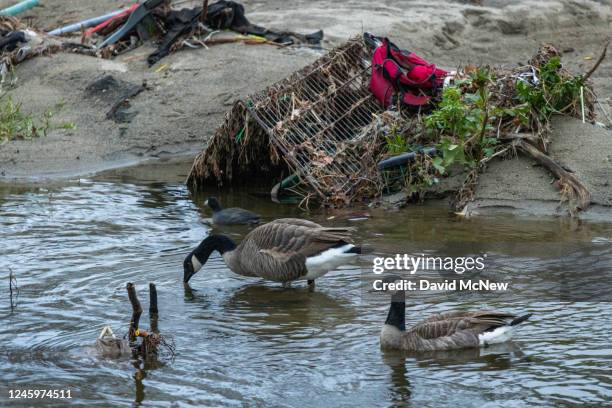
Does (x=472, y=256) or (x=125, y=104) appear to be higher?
(x=125, y=104)

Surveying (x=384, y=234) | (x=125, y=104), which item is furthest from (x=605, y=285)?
(x=125, y=104)

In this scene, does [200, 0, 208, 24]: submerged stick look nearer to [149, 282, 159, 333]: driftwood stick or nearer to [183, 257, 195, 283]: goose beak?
[183, 257, 195, 283]: goose beak

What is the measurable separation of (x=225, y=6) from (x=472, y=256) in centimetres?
815

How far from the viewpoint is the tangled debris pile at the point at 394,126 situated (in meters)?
11.5

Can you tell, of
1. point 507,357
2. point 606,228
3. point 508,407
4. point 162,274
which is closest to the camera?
point 508,407

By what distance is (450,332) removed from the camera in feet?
24.8

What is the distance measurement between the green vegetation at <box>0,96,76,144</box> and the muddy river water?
2.49 meters

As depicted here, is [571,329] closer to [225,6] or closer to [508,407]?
[508,407]

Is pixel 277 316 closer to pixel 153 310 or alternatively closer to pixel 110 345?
pixel 153 310

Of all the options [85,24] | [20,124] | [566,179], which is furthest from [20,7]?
[566,179]

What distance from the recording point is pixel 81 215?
38.4ft

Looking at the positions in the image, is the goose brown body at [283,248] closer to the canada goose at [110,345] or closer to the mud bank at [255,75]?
the canada goose at [110,345]

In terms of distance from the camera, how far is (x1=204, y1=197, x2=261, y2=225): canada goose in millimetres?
11292

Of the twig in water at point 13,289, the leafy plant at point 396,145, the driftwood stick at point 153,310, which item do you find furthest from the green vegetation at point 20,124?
the driftwood stick at point 153,310
